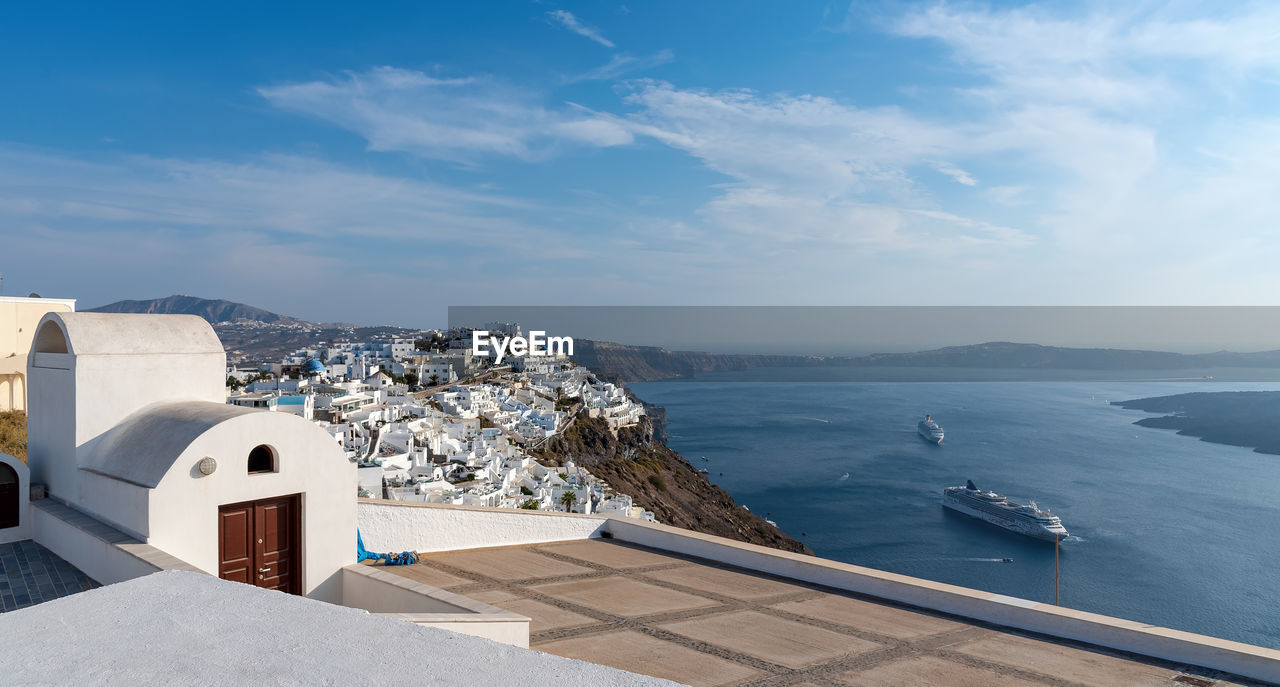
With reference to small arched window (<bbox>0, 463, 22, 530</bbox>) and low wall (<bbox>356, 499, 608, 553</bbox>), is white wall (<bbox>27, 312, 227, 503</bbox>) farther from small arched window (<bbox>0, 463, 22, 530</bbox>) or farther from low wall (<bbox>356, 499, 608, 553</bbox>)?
low wall (<bbox>356, 499, 608, 553</bbox>)

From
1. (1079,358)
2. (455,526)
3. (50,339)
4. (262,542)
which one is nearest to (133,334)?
(50,339)

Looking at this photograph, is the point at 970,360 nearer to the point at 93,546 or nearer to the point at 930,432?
the point at 930,432

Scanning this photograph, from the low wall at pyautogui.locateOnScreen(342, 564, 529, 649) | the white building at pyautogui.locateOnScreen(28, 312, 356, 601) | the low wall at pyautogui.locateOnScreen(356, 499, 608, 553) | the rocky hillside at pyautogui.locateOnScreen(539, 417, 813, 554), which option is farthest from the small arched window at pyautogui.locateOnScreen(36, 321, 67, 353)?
the rocky hillside at pyautogui.locateOnScreen(539, 417, 813, 554)

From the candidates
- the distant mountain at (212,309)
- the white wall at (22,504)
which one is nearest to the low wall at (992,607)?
the white wall at (22,504)

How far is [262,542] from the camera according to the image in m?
4.97

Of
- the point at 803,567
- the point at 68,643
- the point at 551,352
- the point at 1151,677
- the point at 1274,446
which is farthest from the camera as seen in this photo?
the point at 551,352

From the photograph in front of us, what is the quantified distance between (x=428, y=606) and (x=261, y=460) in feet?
5.44

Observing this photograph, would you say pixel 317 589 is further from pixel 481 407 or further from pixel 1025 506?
pixel 481 407

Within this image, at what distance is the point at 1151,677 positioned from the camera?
414 cm

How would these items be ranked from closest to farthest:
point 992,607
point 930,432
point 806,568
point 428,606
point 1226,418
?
point 428,606
point 992,607
point 806,568
point 930,432
point 1226,418

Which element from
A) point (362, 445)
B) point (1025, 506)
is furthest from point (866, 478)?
point (362, 445)

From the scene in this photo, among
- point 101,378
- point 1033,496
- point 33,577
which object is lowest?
point 1033,496

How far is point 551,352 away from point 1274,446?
62.4m

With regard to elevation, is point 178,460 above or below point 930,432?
above
